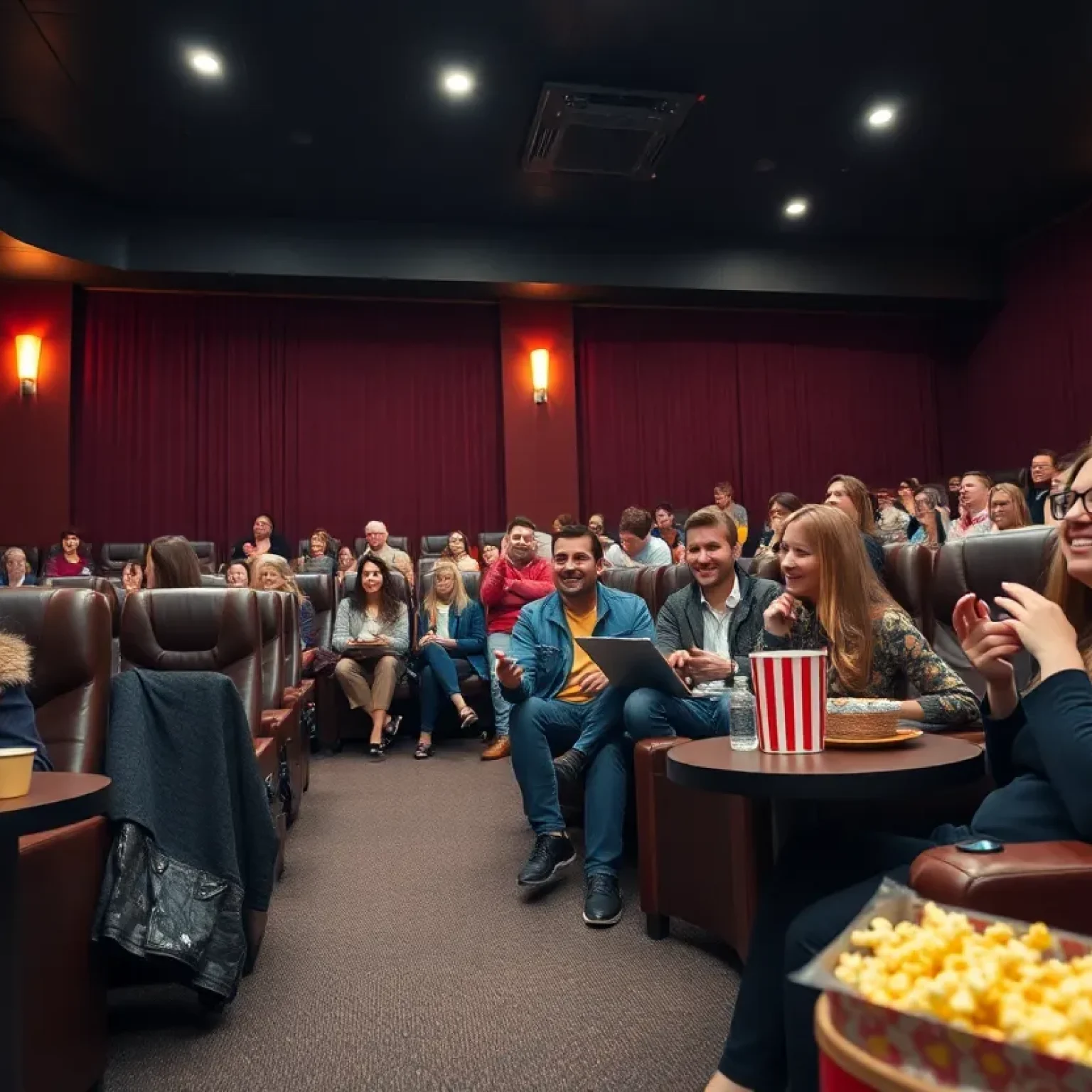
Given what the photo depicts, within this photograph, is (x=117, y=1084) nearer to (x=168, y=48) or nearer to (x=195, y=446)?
(x=168, y=48)

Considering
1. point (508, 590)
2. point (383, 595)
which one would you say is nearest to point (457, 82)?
point (383, 595)

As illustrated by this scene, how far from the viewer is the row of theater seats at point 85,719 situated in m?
1.35

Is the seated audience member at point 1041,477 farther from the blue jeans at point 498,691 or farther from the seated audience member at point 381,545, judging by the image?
the seated audience member at point 381,545

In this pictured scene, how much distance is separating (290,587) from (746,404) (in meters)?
6.09

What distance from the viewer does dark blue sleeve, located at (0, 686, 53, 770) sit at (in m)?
1.52

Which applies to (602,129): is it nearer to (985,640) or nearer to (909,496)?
(909,496)

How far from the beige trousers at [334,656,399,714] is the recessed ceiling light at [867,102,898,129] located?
474 centimetres

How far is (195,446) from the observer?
27.9ft

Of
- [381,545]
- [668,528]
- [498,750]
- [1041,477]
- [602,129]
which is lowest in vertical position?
[498,750]

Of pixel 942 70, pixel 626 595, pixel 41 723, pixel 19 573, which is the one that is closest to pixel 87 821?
pixel 41 723

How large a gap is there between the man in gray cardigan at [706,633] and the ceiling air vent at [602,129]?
4.21 metres

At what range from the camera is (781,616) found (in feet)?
5.92

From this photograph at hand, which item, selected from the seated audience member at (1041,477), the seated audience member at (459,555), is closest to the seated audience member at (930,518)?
the seated audience member at (1041,477)

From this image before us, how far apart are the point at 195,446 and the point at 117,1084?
7.57 m
